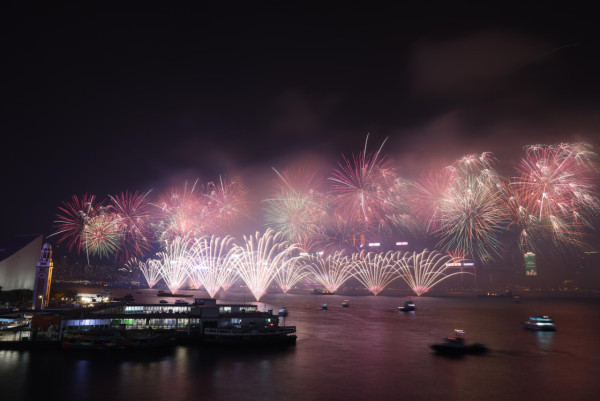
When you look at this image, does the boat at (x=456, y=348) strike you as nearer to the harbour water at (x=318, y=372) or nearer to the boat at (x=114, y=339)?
the harbour water at (x=318, y=372)

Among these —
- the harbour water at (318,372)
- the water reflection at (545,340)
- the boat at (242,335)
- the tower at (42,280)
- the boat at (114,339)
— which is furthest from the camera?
the tower at (42,280)

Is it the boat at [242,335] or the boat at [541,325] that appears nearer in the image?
the boat at [242,335]

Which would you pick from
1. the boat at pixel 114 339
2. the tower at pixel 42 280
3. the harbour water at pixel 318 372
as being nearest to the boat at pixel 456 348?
the harbour water at pixel 318 372

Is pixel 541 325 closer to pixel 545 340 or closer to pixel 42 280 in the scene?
pixel 545 340

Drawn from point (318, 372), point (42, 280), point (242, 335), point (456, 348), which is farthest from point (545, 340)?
point (42, 280)

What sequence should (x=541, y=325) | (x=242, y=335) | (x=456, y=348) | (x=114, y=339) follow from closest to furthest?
1. (x=114, y=339)
2. (x=456, y=348)
3. (x=242, y=335)
4. (x=541, y=325)

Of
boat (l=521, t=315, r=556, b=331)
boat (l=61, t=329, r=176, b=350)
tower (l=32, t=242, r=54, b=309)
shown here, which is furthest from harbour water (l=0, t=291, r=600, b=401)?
tower (l=32, t=242, r=54, b=309)

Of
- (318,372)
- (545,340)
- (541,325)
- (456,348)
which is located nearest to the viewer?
(318,372)
